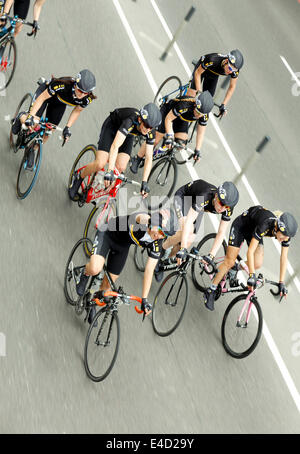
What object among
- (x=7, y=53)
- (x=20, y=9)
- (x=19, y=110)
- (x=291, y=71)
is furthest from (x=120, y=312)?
(x=291, y=71)

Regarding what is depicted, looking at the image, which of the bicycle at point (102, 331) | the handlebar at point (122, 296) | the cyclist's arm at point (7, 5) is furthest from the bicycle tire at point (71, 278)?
the cyclist's arm at point (7, 5)

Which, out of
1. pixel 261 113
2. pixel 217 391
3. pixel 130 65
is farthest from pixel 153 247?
pixel 261 113

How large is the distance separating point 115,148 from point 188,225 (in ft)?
4.95

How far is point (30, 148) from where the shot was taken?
32.4 feet

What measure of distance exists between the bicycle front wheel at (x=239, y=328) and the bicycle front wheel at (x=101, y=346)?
2.24 meters

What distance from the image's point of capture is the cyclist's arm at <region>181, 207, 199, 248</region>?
9.47 metres

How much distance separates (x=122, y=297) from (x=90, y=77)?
3329mm

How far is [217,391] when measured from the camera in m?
9.20

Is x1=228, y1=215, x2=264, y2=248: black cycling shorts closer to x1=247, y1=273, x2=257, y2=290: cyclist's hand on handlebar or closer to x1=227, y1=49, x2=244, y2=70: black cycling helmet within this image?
x1=247, y1=273, x2=257, y2=290: cyclist's hand on handlebar

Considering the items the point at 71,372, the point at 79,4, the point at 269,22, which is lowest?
the point at 71,372

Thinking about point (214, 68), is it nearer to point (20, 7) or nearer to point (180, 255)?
point (20, 7)

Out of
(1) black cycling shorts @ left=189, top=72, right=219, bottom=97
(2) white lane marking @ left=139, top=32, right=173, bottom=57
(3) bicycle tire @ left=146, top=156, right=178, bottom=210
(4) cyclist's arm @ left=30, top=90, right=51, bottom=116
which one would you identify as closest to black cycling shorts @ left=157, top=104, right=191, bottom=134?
(3) bicycle tire @ left=146, top=156, right=178, bottom=210

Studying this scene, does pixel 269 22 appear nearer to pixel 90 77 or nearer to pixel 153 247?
Answer: pixel 90 77
